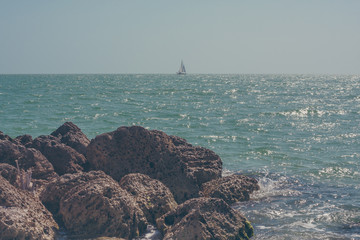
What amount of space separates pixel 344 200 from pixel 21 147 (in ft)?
25.5

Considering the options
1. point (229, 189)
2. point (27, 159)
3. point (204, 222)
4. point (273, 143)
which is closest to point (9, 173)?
point (27, 159)

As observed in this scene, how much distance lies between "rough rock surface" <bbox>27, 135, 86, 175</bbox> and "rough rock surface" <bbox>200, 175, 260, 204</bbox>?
3.07 metres

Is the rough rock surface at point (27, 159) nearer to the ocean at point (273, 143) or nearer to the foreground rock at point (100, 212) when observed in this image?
the foreground rock at point (100, 212)

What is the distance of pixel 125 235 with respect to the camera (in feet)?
23.2

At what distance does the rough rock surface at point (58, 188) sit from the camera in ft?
25.8

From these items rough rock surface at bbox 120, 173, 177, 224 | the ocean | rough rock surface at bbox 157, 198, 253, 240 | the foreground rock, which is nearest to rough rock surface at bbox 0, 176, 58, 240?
the foreground rock

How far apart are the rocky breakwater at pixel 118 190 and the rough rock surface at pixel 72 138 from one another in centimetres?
3

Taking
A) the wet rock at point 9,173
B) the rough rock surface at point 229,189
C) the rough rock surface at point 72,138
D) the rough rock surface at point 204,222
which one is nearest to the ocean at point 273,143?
the rough rock surface at point 229,189

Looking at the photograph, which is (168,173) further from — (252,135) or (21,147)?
(252,135)

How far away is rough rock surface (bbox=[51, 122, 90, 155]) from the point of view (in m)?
11.1

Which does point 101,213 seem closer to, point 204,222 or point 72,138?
point 204,222

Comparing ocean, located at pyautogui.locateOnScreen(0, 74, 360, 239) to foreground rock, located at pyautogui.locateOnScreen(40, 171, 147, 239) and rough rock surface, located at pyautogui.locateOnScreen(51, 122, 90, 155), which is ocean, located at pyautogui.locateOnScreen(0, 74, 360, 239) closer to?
foreground rock, located at pyautogui.locateOnScreen(40, 171, 147, 239)

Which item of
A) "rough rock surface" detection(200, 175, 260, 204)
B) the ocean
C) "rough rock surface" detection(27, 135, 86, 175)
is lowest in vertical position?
the ocean

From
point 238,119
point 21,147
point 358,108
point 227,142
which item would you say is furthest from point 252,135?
point 358,108
